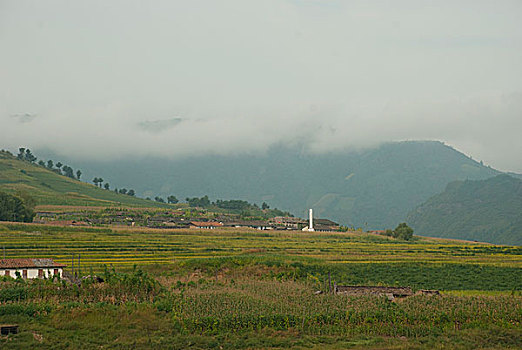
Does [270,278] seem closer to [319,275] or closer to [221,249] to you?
[319,275]

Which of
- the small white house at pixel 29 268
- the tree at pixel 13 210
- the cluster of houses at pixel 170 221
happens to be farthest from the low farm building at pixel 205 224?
the small white house at pixel 29 268

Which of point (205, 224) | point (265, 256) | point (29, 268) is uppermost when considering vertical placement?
point (205, 224)

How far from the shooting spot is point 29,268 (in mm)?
53219

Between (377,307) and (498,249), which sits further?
(498,249)

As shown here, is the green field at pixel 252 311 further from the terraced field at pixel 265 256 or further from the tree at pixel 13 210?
the tree at pixel 13 210

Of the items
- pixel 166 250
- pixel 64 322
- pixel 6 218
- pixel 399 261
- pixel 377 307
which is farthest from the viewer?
pixel 6 218

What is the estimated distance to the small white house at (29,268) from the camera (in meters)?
52.2

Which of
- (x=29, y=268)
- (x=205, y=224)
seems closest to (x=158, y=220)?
(x=205, y=224)

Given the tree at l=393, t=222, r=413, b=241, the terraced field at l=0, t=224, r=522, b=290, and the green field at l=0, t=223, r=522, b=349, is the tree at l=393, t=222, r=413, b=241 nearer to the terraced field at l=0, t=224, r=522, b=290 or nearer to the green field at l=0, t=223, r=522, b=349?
the terraced field at l=0, t=224, r=522, b=290

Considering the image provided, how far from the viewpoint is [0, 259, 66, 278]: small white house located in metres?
52.2

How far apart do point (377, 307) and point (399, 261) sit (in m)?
39.6

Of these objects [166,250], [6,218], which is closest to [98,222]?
[6,218]

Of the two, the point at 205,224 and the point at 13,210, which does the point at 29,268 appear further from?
the point at 205,224

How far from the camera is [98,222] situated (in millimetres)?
134125
